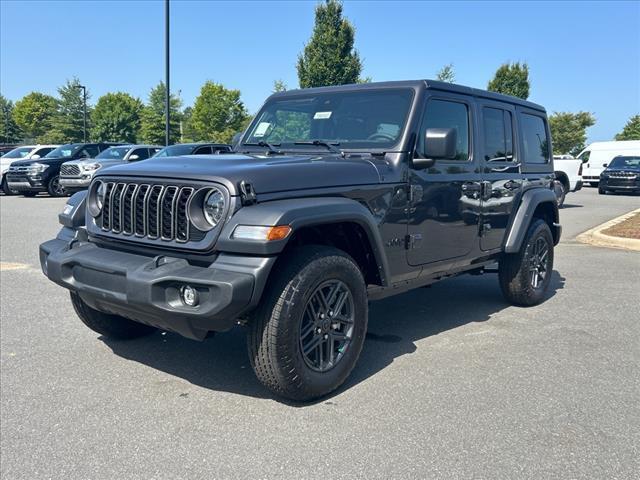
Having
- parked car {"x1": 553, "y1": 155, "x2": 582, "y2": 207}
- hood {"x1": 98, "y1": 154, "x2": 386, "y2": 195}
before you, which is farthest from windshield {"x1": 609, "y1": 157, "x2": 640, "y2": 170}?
hood {"x1": 98, "y1": 154, "x2": 386, "y2": 195}

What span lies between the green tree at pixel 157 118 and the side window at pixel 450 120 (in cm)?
5219

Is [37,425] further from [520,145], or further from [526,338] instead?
[520,145]

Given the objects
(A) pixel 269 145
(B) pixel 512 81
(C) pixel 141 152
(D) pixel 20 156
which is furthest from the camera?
(B) pixel 512 81

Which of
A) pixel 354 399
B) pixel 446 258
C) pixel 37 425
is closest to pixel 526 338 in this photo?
pixel 446 258

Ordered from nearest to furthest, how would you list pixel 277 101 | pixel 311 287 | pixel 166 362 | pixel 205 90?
pixel 311 287 < pixel 166 362 < pixel 277 101 < pixel 205 90

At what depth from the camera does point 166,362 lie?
163 inches

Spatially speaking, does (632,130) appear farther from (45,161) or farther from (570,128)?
(45,161)

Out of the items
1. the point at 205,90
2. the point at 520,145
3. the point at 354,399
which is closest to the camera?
the point at 354,399

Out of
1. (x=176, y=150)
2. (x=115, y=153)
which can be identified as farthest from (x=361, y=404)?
(x=115, y=153)

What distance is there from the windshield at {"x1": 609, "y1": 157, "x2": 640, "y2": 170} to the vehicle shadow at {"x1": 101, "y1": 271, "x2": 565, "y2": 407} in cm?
1961

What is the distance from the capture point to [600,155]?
91.9 ft

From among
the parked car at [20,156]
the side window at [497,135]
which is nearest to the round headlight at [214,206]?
the side window at [497,135]

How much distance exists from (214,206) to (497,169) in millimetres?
2913

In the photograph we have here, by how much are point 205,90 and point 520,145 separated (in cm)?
5957
